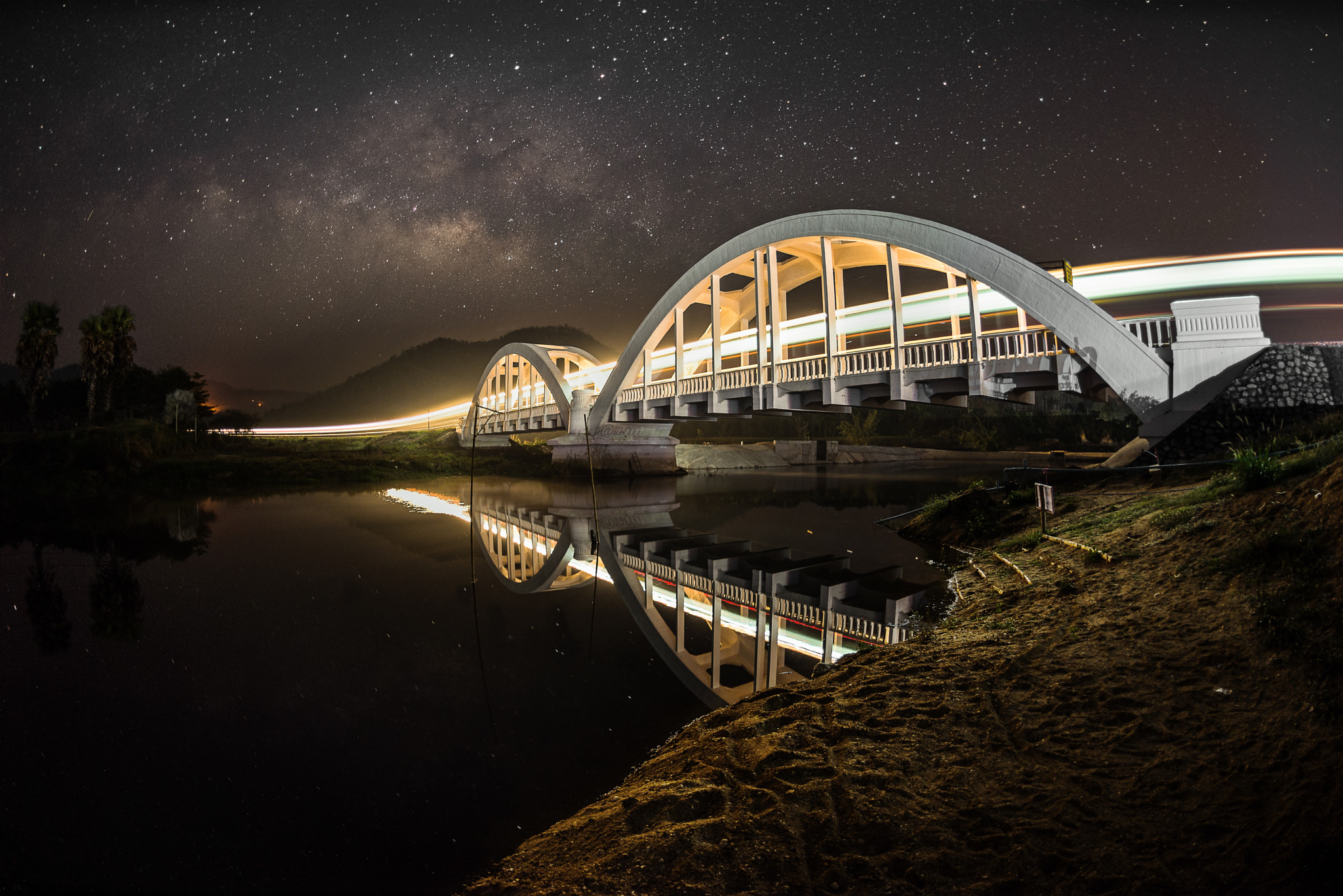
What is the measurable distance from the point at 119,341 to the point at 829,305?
51.3m

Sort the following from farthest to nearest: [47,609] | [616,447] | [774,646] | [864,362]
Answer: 1. [616,447]
2. [864,362]
3. [47,609]
4. [774,646]

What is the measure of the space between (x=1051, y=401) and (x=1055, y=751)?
7486cm

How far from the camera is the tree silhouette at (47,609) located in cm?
712

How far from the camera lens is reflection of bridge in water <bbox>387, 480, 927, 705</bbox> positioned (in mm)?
6211

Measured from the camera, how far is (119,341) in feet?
143

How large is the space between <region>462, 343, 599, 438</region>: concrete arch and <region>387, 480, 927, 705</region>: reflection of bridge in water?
24.9 metres

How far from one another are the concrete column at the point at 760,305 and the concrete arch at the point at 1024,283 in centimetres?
55

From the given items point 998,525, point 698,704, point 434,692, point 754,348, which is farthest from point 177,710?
point 754,348

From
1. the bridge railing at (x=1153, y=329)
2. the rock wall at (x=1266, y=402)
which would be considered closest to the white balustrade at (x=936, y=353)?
the bridge railing at (x=1153, y=329)

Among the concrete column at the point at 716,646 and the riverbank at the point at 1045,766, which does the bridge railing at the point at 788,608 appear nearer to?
the concrete column at the point at 716,646

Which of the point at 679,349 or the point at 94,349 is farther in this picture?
the point at 94,349

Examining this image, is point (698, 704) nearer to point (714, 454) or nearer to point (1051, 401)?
point (714, 454)

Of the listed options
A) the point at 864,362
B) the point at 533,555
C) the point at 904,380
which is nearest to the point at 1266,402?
the point at 904,380

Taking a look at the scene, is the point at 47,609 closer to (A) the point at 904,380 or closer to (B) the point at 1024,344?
(A) the point at 904,380
